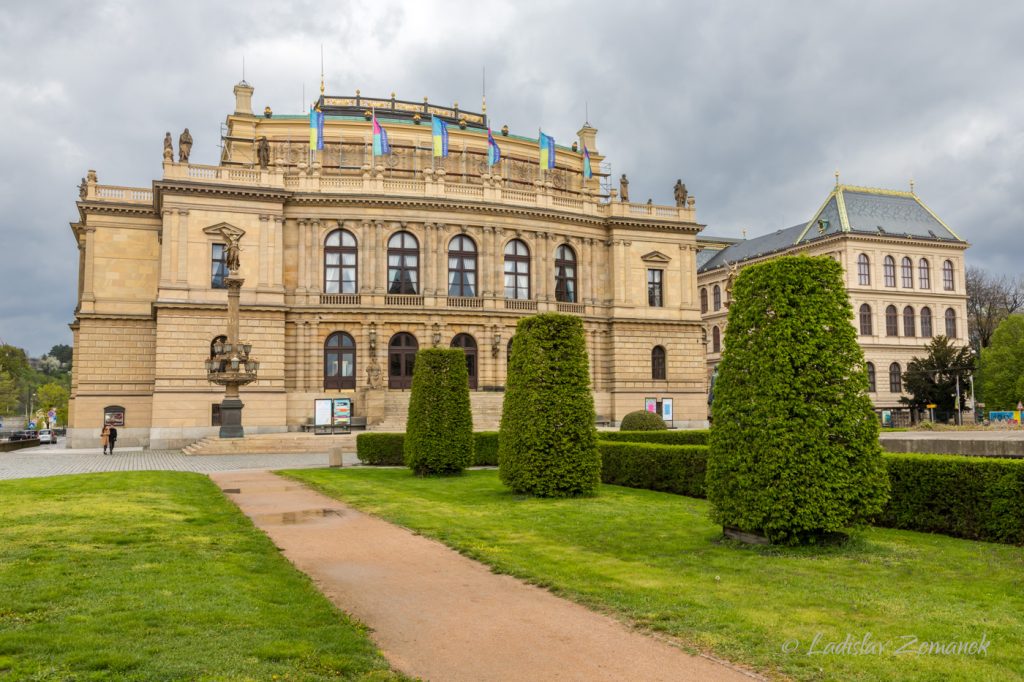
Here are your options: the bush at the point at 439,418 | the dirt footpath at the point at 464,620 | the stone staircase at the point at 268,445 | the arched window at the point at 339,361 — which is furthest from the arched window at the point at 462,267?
the dirt footpath at the point at 464,620

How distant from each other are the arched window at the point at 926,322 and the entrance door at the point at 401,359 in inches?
2172

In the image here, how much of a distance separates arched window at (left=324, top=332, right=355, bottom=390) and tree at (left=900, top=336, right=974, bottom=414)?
1784 inches

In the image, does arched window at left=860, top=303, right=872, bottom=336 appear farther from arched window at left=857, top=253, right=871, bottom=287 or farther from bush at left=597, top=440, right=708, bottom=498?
bush at left=597, top=440, right=708, bottom=498

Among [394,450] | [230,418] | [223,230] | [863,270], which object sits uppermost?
[863,270]

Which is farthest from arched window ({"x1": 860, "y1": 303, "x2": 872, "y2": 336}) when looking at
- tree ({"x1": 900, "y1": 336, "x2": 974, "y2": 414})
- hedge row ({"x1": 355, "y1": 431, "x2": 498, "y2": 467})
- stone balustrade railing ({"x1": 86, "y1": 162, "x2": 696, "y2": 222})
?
hedge row ({"x1": 355, "y1": 431, "x2": 498, "y2": 467})

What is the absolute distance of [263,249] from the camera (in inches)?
2020

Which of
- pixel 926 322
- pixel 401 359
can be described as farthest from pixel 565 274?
pixel 926 322

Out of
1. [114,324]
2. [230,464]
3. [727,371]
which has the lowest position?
[230,464]

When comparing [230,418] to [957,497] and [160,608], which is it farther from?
[957,497]

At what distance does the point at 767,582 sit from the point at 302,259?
47359 millimetres

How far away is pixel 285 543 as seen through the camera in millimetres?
13430

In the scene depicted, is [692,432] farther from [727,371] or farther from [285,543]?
[285,543]

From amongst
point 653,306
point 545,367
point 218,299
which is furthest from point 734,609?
point 653,306

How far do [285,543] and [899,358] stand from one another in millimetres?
78728
